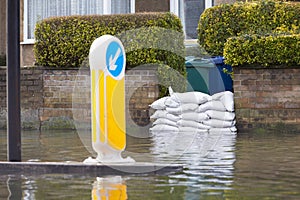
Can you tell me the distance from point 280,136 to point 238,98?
1.79 m

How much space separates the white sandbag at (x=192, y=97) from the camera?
16031 millimetres

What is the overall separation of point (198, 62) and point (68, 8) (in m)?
4.78

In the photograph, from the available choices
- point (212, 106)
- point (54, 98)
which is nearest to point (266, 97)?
point (212, 106)

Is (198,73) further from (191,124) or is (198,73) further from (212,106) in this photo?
(191,124)

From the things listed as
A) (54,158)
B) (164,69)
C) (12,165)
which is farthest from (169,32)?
(12,165)

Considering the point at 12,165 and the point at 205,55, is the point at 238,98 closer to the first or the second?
the point at 205,55

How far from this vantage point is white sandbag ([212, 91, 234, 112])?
15.9 metres

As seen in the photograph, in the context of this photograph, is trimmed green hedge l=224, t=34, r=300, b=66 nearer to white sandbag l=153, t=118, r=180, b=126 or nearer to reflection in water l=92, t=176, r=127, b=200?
white sandbag l=153, t=118, r=180, b=126

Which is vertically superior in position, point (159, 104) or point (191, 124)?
point (159, 104)

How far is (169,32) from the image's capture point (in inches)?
671

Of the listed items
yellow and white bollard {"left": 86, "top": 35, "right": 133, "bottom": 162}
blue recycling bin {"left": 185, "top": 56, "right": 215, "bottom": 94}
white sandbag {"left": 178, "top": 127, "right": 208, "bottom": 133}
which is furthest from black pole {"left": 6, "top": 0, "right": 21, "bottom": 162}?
blue recycling bin {"left": 185, "top": 56, "right": 215, "bottom": 94}

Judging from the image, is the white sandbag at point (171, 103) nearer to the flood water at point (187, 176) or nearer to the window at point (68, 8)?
the flood water at point (187, 176)

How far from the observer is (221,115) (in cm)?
1580

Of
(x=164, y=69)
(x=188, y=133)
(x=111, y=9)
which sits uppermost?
(x=111, y=9)
